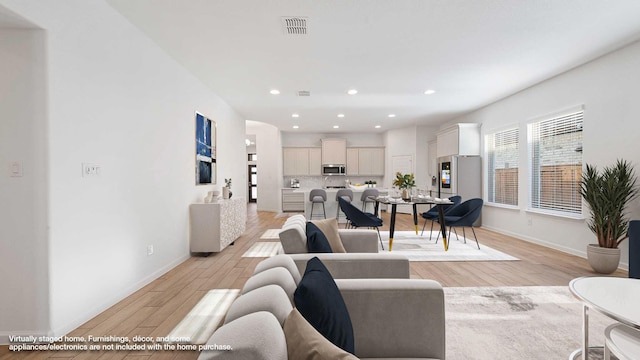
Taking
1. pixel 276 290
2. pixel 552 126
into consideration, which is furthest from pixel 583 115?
pixel 276 290

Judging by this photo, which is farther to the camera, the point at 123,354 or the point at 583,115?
the point at 583,115

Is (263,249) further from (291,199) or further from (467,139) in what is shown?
(467,139)

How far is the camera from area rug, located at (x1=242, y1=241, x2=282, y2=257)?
457cm

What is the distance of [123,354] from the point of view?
2080 millimetres

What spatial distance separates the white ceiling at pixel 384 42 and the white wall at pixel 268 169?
4306 mm

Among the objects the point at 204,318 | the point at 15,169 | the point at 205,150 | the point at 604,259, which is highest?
the point at 205,150

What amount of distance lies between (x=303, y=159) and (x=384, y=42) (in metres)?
6.86

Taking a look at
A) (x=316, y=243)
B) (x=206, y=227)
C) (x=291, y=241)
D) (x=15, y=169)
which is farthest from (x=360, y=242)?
(x=15, y=169)

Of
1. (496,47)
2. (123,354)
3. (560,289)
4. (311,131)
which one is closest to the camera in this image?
(123,354)

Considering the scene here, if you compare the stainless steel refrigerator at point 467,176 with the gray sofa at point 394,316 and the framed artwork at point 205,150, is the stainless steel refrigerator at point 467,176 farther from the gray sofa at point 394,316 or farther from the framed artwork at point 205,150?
the gray sofa at point 394,316

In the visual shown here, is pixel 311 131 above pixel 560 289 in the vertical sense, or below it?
above

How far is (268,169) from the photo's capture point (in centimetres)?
1005

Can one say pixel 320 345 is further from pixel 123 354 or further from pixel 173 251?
pixel 173 251

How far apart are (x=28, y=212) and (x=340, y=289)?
2.35m
